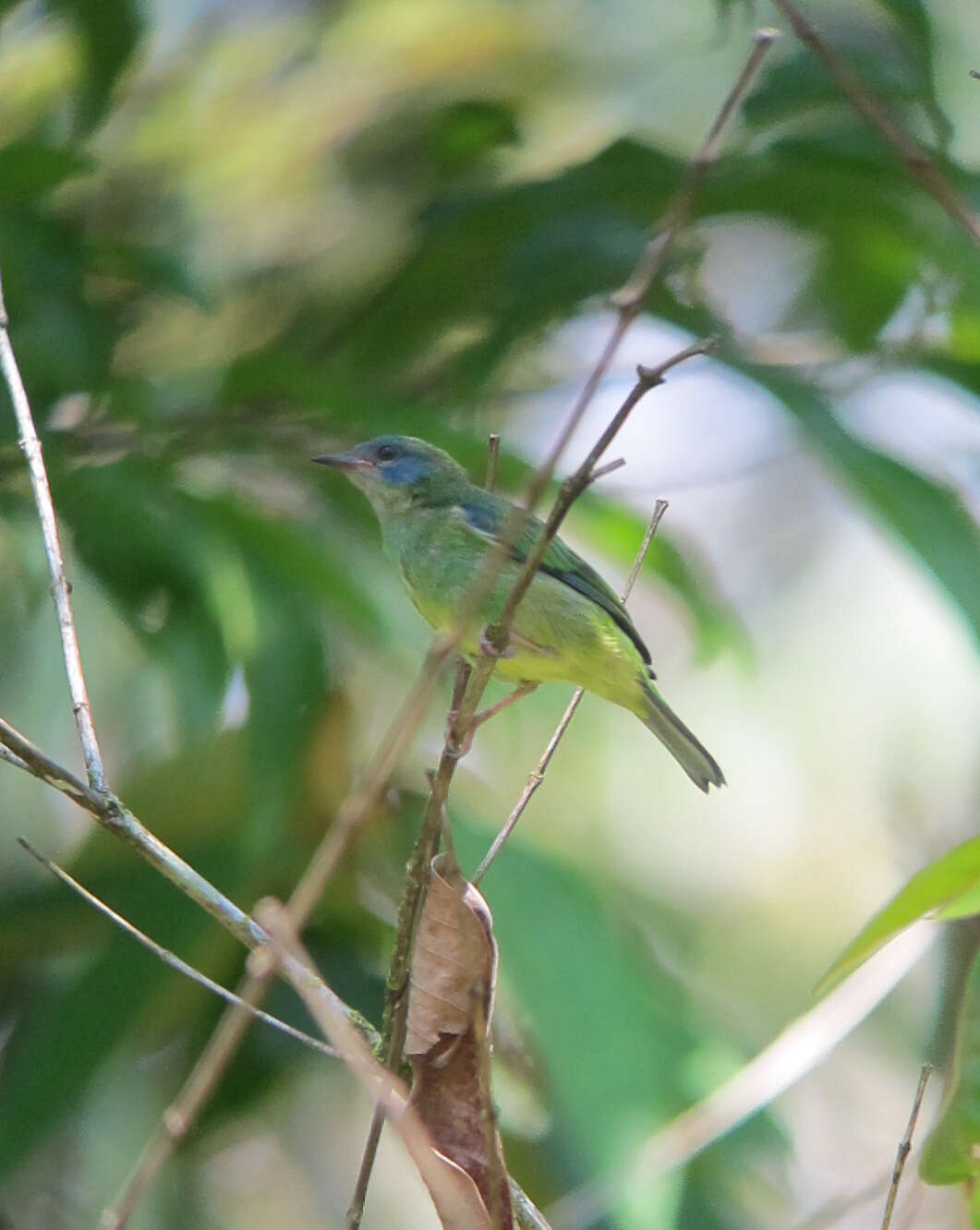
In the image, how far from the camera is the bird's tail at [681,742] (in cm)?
369

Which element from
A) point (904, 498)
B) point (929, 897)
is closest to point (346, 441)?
point (904, 498)

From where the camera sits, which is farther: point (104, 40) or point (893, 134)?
point (104, 40)

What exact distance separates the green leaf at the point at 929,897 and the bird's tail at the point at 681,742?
1980 mm

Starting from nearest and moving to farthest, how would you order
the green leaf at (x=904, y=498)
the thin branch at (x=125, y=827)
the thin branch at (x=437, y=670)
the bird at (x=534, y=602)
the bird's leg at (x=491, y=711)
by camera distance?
the thin branch at (x=437, y=670)
the thin branch at (x=125, y=827)
the bird's leg at (x=491, y=711)
the bird at (x=534, y=602)
the green leaf at (x=904, y=498)

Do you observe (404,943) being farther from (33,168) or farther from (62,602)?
(33,168)

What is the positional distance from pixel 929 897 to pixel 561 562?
2147 millimetres

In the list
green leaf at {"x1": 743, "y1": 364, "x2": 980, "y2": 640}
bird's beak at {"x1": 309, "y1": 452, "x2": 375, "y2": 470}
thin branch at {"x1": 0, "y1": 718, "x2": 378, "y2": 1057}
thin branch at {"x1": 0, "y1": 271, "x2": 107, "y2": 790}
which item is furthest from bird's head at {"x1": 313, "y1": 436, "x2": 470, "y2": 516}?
thin branch at {"x1": 0, "y1": 718, "x2": 378, "y2": 1057}

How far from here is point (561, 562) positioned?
376 centimetres

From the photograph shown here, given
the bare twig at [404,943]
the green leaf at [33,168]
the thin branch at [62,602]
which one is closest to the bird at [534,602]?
the green leaf at [33,168]

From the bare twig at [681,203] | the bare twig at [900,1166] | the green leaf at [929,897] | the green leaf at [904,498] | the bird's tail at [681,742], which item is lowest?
the bird's tail at [681,742]

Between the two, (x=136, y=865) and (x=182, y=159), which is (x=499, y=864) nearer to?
(x=136, y=865)

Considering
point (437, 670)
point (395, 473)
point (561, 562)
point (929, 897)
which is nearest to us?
point (437, 670)

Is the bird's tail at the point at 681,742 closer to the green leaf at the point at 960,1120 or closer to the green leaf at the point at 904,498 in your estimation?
the green leaf at the point at 904,498

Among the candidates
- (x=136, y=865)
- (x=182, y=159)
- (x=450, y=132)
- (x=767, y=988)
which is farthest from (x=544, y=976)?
(x=767, y=988)
